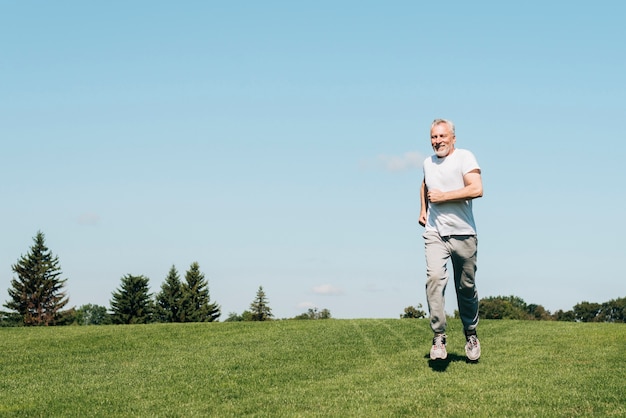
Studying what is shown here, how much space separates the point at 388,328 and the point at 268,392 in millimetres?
8799

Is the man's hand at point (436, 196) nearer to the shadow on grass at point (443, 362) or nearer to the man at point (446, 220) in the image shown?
the man at point (446, 220)

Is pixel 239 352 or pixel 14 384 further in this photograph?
pixel 239 352

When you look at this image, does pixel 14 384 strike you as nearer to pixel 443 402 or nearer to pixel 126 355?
pixel 126 355

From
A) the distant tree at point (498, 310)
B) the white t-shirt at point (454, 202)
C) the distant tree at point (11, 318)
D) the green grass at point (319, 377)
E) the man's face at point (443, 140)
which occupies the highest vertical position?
the distant tree at point (498, 310)

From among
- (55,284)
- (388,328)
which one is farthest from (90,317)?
(388,328)

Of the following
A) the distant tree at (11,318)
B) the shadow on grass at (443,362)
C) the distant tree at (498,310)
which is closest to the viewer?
the shadow on grass at (443,362)

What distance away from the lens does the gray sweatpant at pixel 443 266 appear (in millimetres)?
8250

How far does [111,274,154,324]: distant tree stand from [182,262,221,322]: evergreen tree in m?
6.00

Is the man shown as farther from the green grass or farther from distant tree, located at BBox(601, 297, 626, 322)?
distant tree, located at BBox(601, 297, 626, 322)

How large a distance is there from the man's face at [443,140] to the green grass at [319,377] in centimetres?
269

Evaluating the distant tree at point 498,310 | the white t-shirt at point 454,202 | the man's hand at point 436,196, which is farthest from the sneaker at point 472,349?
the distant tree at point 498,310

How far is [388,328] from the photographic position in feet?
51.9

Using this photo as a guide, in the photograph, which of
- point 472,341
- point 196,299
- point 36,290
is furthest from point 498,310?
point 472,341

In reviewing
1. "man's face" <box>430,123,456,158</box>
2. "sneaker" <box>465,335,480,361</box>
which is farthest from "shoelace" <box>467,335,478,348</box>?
"man's face" <box>430,123,456,158</box>
